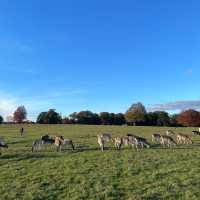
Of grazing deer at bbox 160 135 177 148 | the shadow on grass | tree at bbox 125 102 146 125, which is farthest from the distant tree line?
the shadow on grass

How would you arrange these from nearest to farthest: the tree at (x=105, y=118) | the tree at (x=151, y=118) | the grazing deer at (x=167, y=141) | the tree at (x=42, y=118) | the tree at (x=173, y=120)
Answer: the grazing deer at (x=167, y=141) < the tree at (x=42, y=118) < the tree at (x=151, y=118) < the tree at (x=173, y=120) < the tree at (x=105, y=118)

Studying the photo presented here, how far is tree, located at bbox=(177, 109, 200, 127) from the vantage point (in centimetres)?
16688

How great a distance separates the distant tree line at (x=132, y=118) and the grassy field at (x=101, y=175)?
13764cm

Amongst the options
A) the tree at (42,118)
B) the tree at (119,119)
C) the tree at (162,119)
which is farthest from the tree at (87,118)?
the tree at (162,119)

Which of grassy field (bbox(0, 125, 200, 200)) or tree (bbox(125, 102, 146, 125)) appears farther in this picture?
tree (bbox(125, 102, 146, 125))

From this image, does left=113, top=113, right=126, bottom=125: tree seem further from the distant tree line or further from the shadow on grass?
the shadow on grass

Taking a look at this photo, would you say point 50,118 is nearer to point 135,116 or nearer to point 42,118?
point 42,118

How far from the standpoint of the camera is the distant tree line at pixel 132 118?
169m

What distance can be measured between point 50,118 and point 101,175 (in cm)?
15012

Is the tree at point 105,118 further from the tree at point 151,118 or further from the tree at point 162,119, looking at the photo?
the tree at point 162,119

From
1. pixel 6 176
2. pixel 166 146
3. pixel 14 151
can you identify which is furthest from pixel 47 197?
pixel 166 146

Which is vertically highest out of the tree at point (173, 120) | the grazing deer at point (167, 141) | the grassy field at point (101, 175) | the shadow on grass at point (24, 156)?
the tree at point (173, 120)

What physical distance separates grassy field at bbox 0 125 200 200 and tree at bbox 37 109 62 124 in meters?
139

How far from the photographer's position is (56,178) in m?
22.9
